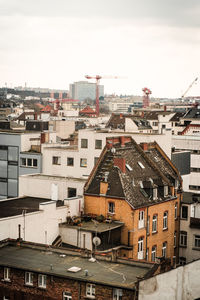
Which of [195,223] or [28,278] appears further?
[195,223]

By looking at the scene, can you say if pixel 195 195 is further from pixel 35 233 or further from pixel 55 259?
pixel 55 259

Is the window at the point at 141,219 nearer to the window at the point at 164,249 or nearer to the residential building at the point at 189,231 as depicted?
the window at the point at 164,249

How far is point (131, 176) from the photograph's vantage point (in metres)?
56.0

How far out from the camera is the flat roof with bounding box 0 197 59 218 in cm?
5069

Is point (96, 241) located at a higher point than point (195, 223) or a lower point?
higher

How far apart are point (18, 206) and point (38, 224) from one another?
560cm

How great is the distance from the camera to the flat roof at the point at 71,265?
37406 millimetres

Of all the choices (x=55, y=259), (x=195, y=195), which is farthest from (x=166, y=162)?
(x=55, y=259)

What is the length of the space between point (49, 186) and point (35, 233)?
10364mm

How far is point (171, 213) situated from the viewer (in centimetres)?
5797

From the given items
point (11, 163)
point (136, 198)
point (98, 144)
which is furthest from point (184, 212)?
point (11, 163)

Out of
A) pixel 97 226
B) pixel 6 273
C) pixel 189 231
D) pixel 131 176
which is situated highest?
pixel 131 176

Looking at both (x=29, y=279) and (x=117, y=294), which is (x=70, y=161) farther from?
(x=117, y=294)

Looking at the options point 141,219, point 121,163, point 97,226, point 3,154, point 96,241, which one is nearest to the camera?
point 96,241
